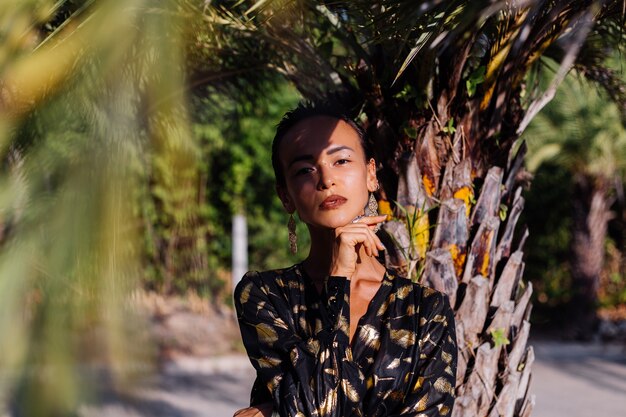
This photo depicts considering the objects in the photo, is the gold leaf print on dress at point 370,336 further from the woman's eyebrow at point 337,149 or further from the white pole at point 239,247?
the white pole at point 239,247

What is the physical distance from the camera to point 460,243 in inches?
111

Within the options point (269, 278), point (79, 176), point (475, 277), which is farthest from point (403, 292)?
point (79, 176)

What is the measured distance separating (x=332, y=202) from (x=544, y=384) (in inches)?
335

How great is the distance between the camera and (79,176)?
1.40 metres

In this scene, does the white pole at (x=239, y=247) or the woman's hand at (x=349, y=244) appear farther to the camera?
the white pole at (x=239, y=247)

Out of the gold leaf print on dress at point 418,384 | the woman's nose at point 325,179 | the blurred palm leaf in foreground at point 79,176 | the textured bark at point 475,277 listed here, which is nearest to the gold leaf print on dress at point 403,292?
the gold leaf print on dress at point 418,384

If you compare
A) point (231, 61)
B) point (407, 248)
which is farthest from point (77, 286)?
point (231, 61)

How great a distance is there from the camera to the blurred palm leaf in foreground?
1376mm

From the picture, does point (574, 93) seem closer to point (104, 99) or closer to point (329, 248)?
point (329, 248)

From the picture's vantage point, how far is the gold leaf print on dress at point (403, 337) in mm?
2107

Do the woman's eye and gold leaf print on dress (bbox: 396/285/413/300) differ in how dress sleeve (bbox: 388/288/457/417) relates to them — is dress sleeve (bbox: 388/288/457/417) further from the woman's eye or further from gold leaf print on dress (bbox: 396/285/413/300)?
the woman's eye

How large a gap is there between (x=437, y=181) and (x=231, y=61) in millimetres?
1487

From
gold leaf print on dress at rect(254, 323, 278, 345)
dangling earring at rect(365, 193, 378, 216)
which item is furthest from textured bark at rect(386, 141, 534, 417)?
gold leaf print on dress at rect(254, 323, 278, 345)

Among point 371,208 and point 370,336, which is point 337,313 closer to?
point 370,336
